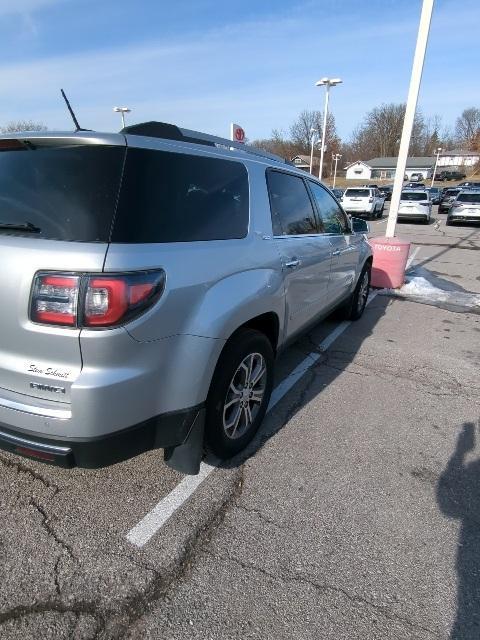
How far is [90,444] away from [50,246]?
0.88 metres

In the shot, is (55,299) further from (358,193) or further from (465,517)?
(358,193)

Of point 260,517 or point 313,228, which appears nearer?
point 260,517

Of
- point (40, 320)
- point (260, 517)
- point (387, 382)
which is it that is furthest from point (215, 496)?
point (387, 382)

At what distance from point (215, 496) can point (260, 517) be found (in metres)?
0.30

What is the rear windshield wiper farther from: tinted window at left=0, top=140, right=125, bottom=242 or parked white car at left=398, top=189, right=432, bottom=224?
parked white car at left=398, top=189, right=432, bottom=224

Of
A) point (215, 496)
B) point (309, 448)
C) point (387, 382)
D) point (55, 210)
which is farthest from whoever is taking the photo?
point (387, 382)

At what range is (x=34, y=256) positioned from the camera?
1850 mm

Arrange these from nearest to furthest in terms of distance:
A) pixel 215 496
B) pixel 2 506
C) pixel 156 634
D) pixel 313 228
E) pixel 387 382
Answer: pixel 156 634 → pixel 2 506 → pixel 215 496 → pixel 313 228 → pixel 387 382

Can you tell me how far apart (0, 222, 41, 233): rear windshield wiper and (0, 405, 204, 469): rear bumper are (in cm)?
91

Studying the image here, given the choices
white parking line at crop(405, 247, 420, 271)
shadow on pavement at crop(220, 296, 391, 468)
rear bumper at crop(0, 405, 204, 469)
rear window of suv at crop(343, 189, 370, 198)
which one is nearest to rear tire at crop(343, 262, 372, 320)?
shadow on pavement at crop(220, 296, 391, 468)

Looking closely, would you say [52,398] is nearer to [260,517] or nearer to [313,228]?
[260,517]

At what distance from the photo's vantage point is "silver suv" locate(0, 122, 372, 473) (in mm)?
1842

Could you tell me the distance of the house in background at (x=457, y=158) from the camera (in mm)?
103750

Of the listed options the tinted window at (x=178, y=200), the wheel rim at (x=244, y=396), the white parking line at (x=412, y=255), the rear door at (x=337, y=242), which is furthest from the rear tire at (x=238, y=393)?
the white parking line at (x=412, y=255)
